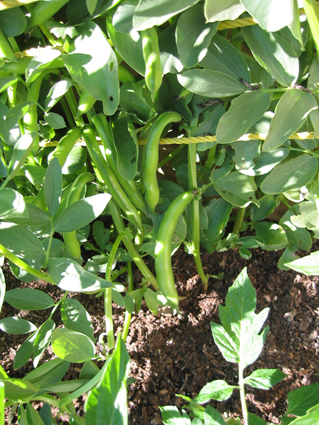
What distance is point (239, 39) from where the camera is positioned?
708 mm

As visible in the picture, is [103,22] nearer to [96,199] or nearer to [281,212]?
[96,199]

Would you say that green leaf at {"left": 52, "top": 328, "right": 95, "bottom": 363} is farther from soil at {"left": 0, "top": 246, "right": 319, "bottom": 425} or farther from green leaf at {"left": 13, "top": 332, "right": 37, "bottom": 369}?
soil at {"left": 0, "top": 246, "right": 319, "bottom": 425}

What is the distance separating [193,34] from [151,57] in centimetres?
8

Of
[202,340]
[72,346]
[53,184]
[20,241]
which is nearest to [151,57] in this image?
[53,184]

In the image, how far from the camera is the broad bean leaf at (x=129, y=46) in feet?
1.95

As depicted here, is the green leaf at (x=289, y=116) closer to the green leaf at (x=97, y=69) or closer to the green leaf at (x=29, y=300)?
the green leaf at (x=97, y=69)

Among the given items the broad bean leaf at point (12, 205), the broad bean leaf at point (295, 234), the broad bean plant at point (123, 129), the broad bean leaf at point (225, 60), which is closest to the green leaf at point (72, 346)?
the broad bean plant at point (123, 129)

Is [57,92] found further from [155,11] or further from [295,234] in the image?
[295,234]

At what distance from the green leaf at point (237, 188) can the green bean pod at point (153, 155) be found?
0.18 meters

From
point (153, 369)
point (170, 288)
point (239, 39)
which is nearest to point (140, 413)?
point (153, 369)

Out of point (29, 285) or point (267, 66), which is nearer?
point (267, 66)

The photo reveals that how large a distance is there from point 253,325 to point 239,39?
1.95 feet

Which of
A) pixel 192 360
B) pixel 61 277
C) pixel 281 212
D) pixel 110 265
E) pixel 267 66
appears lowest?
pixel 192 360

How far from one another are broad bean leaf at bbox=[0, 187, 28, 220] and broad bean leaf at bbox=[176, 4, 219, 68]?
0.35 m
